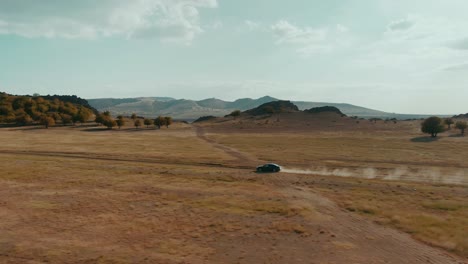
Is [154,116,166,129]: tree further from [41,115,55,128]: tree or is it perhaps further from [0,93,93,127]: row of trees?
[41,115,55,128]: tree

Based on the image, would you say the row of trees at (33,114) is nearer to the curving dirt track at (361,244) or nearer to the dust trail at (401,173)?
the dust trail at (401,173)

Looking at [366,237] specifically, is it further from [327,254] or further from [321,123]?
[321,123]

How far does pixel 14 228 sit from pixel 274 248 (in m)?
23.7

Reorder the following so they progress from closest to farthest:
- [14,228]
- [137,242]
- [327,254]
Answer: [327,254]
[137,242]
[14,228]

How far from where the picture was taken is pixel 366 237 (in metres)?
30.9

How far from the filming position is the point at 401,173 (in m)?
60.4

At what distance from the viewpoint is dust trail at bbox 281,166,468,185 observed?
5479 cm

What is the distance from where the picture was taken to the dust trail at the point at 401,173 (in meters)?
54.8

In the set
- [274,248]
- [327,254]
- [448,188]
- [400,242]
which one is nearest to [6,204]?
[274,248]

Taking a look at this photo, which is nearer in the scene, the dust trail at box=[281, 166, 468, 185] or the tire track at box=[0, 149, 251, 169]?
the dust trail at box=[281, 166, 468, 185]

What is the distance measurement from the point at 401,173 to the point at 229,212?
37.1m

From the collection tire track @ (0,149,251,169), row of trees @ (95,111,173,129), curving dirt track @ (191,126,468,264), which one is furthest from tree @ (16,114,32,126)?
curving dirt track @ (191,126,468,264)

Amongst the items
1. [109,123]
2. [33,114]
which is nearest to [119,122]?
[109,123]

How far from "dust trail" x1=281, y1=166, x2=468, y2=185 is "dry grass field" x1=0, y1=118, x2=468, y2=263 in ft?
0.56
